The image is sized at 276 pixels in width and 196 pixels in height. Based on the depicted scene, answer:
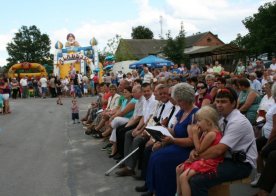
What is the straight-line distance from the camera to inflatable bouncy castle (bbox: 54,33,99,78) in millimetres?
33812

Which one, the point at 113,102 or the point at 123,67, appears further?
the point at 123,67

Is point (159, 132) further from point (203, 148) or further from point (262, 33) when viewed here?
point (262, 33)

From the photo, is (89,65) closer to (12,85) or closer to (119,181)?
(12,85)

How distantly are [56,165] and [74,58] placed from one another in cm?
2734

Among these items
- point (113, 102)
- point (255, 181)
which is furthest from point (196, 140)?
point (113, 102)

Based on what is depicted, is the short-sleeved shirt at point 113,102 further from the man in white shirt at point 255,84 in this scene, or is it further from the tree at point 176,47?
the tree at point 176,47

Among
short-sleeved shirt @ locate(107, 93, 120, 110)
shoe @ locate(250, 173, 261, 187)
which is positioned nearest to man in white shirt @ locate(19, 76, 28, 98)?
short-sleeved shirt @ locate(107, 93, 120, 110)

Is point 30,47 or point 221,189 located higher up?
point 30,47

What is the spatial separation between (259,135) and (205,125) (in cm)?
226

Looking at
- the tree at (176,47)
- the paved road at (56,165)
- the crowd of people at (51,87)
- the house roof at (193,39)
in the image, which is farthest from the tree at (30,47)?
the paved road at (56,165)

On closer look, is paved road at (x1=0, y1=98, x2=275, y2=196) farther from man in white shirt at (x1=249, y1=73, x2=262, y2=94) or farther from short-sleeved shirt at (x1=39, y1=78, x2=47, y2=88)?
short-sleeved shirt at (x1=39, y1=78, x2=47, y2=88)

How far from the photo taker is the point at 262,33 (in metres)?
50.5

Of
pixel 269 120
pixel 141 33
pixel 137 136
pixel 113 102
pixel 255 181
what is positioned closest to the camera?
pixel 269 120

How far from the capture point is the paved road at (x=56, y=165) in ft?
18.8
